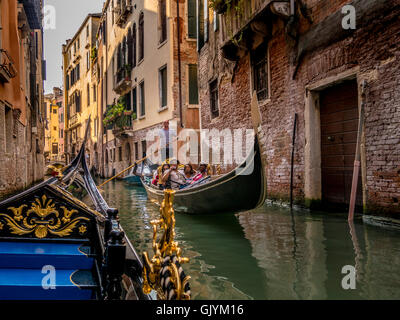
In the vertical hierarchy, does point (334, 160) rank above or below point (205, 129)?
below

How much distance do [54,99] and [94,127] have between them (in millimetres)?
18504

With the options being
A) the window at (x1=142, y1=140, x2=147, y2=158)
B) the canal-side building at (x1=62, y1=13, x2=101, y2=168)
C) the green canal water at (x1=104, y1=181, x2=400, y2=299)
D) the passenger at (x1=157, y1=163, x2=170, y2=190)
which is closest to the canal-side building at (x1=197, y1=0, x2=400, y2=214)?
the green canal water at (x1=104, y1=181, x2=400, y2=299)

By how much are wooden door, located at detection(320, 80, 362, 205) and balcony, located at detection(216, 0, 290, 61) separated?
5.06ft

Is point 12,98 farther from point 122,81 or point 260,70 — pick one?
point 122,81

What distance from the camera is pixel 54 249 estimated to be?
82.3 inches

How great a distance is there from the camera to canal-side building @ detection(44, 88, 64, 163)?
37.9m

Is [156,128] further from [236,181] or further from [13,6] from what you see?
[236,181]

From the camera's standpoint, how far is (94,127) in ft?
78.3

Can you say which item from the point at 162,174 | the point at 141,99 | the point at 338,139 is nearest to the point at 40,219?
the point at 338,139

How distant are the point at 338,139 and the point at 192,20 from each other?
7.79 meters

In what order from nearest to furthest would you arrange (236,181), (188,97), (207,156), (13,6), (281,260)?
(281,260) < (236,181) < (13,6) < (207,156) < (188,97)

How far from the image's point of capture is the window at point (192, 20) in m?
11.7
